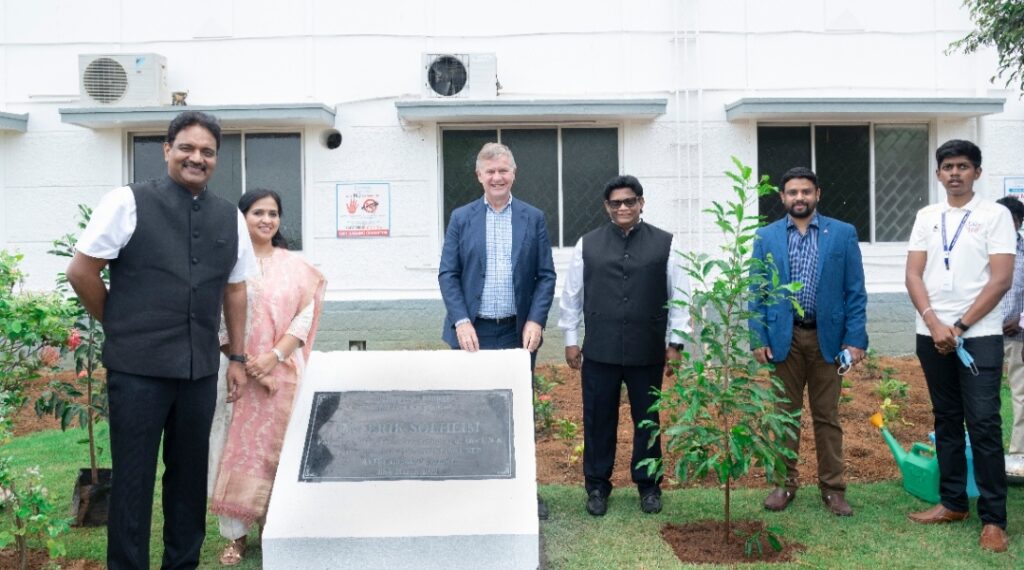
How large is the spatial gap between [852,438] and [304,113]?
234 inches

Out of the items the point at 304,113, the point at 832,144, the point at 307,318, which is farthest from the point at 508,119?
the point at 307,318

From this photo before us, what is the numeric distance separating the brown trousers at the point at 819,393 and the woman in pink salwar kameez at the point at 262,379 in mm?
2614

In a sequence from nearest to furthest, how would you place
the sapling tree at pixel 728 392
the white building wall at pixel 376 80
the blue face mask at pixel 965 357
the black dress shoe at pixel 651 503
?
1. the sapling tree at pixel 728 392
2. the blue face mask at pixel 965 357
3. the black dress shoe at pixel 651 503
4. the white building wall at pixel 376 80

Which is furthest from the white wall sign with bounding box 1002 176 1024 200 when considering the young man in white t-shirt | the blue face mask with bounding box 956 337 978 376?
the blue face mask with bounding box 956 337 978 376

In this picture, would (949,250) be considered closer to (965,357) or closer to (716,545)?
(965,357)

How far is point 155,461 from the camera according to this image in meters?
3.66

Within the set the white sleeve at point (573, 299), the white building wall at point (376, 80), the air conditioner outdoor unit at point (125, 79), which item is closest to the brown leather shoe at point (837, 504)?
the white sleeve at point (573, 299)

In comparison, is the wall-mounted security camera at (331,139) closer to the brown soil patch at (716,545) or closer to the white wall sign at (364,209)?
the white wall sign at (364,209)

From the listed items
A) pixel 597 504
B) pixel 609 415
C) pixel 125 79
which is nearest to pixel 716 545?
pixel 597 504

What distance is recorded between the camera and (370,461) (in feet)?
13.0

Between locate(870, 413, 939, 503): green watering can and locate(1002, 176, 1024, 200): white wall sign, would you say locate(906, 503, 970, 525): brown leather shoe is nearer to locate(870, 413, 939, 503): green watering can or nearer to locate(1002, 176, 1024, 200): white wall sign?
locate(870, 413, 939, 503): green watering can

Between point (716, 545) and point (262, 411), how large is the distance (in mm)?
2343

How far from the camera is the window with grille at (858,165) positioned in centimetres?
954

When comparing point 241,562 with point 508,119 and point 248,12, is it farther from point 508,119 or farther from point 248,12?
point 248,12
